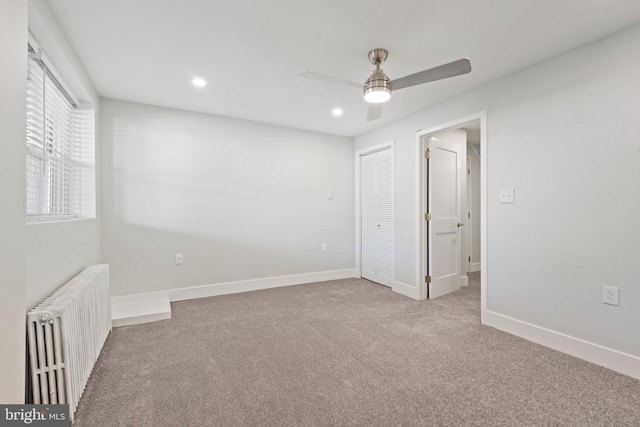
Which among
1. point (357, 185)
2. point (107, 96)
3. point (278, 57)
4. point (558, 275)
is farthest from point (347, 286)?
point (107, 96)

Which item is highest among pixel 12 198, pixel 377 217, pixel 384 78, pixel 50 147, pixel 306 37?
pixel 306 37

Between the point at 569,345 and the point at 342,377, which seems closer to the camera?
the point at 342,377

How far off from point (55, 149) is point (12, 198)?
1.47 metres

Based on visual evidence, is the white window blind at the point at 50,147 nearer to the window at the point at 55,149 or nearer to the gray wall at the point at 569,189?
the window at the point at 55,149

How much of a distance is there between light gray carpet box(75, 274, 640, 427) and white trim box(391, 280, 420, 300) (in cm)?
63

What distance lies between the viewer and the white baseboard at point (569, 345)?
6.31 feet

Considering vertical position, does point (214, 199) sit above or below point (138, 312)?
above

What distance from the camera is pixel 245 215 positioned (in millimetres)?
3934

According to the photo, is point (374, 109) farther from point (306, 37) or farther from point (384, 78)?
point (306, 37)

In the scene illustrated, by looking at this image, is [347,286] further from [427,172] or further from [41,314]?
[41,314]

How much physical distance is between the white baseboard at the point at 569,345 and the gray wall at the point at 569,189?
0.15ft

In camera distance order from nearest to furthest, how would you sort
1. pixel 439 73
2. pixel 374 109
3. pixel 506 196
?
pixel 439 73, pixel 374 109, pixel 506 196

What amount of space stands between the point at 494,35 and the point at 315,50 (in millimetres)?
1312

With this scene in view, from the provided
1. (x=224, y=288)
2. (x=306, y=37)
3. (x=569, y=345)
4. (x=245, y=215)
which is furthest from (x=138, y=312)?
(x=569, y=345)
